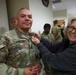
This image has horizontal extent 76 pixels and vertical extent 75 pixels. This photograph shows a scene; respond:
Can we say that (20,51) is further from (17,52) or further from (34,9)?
(34,9)

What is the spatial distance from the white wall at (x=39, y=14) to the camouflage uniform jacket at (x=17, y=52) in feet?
4.41

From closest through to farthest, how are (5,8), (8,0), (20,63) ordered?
(20,63)
(5,8)
(8,0)

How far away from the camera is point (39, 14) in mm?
3104

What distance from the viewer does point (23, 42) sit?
4.80 feet

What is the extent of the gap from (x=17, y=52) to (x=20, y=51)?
0.03 m

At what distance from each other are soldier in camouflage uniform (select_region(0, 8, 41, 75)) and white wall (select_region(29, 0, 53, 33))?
1.26m

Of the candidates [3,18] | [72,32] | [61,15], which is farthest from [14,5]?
[61,15]

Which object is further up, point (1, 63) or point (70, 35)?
point (70, 35)

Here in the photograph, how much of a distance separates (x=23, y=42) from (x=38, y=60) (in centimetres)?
26

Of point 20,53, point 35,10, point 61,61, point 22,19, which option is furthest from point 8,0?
point 61,61

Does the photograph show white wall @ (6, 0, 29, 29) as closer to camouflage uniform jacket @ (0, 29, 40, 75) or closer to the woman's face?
camouflage uniform jacket @ (0, 29, 40, 75)

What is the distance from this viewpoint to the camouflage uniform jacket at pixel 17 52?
1.35 meters

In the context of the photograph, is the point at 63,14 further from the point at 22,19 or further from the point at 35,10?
the point at 22,19

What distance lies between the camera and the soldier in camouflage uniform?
135 cm
